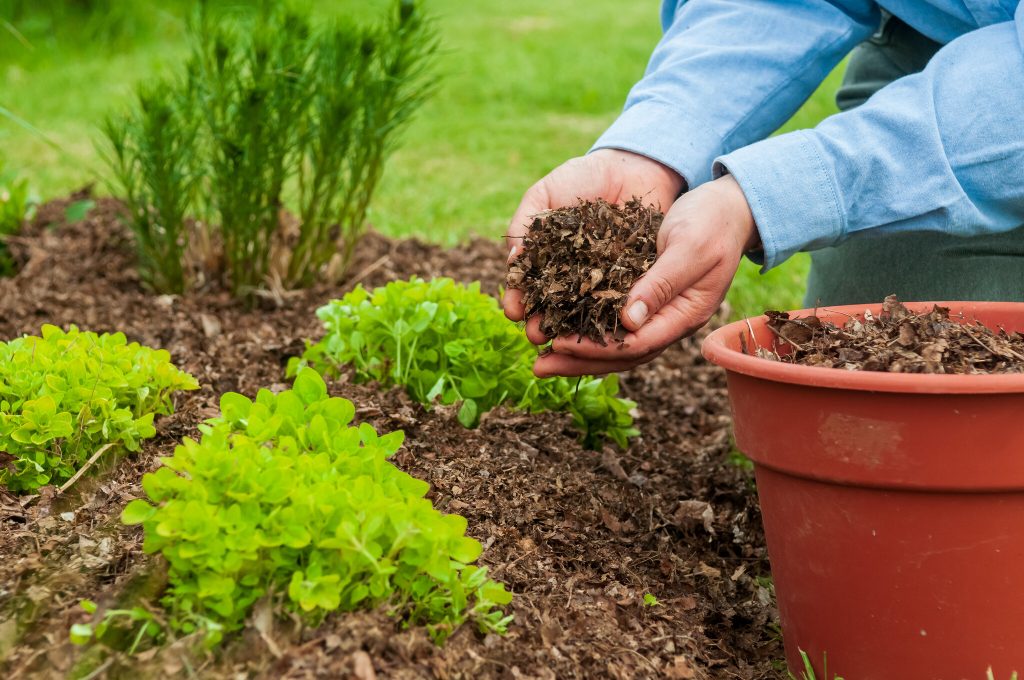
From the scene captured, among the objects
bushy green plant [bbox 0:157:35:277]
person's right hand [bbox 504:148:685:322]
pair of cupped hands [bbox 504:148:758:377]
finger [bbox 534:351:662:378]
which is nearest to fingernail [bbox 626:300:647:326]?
pair of cupped hands [bbox 504:148:758:377]

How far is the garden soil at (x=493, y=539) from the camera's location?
135 cm

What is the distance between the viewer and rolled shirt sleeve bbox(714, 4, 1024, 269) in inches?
70.6

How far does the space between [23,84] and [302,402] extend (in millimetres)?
6456

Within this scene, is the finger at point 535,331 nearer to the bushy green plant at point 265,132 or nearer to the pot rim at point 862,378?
the pot rim at point 862,378

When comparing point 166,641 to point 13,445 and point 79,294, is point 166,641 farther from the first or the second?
point 79,294

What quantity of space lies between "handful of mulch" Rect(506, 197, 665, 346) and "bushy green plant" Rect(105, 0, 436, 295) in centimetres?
122

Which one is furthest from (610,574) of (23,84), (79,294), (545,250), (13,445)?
(23,84)

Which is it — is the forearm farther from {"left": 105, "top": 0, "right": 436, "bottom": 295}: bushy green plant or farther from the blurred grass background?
the blurred grass background

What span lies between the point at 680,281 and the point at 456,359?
60cm

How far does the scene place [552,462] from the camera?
2.09m

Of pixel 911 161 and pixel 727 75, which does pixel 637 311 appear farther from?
pixel 727 75

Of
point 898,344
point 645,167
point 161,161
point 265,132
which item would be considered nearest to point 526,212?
point 645,167

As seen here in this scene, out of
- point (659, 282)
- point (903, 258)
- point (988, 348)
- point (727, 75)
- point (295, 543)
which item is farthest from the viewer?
point (903, 258)

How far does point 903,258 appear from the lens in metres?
2.44
